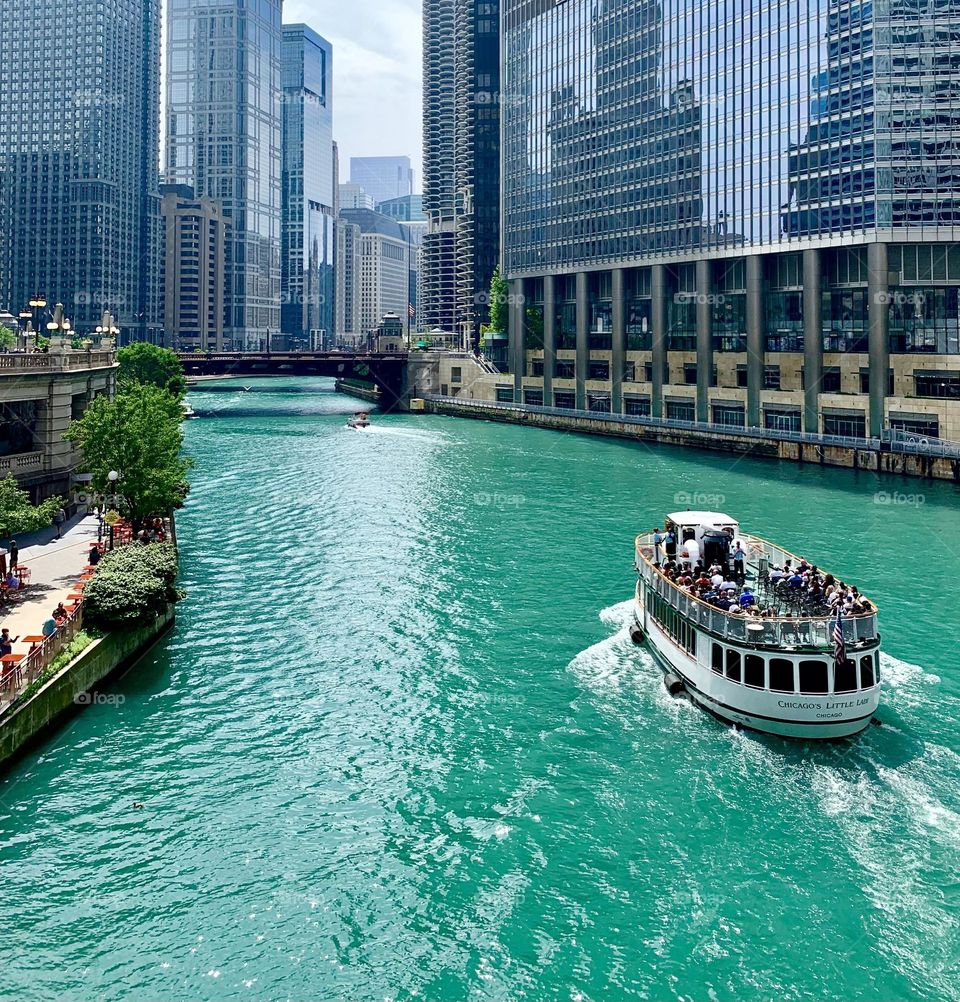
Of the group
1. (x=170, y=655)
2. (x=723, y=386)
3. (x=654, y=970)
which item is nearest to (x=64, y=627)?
(x=170, y=655)

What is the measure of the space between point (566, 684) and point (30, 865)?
69.9ft

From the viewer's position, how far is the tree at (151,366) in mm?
172500

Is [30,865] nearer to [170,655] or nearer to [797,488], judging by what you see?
[170,655]

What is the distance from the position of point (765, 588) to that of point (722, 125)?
11579cm

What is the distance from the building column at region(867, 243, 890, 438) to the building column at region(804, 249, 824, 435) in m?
8.26

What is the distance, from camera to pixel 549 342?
181625 millimetres

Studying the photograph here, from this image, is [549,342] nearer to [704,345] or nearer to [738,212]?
[704,345]

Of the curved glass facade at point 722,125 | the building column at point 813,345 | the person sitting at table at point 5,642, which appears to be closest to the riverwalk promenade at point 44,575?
the person sitting at table at point 5,642

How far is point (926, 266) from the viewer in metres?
115

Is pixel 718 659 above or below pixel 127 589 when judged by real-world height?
below

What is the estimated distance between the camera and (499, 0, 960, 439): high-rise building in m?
114

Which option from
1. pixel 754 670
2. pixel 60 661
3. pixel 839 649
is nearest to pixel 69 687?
pixel 60 661

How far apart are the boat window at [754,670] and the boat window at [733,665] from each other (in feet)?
1.16

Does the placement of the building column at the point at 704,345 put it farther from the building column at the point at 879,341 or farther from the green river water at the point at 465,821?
the green river water at the point at 465,821
